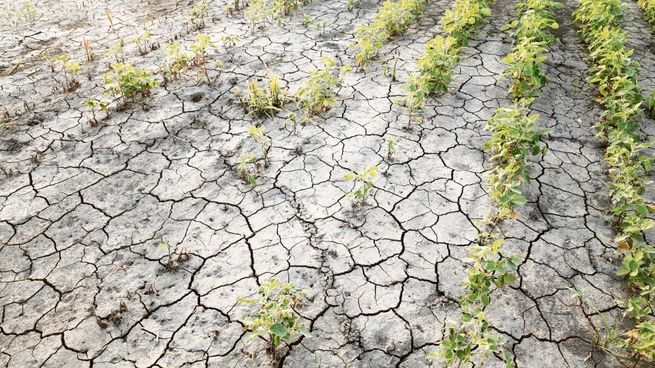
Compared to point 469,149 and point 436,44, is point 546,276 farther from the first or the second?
point 436,44

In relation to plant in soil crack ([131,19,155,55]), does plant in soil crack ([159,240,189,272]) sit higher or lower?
lower

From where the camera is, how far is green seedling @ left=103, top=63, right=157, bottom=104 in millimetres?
4328

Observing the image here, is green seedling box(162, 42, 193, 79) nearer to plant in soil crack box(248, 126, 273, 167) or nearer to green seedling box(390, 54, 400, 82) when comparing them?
plant in soil crack box(248, 126, 273, 167)

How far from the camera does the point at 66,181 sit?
351cm

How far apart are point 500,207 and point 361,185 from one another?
106 centimetres

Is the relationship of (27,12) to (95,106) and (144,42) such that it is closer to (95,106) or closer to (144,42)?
(144,42)

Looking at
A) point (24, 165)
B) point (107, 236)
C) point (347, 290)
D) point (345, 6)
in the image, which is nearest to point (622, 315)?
point (347, 290)

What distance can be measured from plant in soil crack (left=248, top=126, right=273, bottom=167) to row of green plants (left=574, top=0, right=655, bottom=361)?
8.78 feet

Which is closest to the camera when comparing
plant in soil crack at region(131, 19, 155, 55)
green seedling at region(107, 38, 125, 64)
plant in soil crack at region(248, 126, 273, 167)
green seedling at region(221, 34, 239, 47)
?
plant in soil crack at region(248, 126, 273, 167)

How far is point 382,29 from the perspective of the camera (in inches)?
231

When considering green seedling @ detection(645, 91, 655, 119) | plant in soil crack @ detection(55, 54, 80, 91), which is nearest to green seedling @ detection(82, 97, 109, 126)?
plant in soil crack @ detection(55, 54, 80, 91)

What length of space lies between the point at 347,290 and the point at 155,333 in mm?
1162

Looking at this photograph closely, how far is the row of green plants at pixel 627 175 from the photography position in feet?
7.88

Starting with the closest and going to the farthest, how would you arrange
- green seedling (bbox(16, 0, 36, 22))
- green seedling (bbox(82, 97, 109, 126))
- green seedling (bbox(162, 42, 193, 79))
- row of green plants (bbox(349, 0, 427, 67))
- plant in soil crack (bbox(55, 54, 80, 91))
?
green seedling (bbox(82, 97, 109, 126)) < plant in soil crack (bbox(55, 54, 80, 91)) < green seedling (bbox(162, 42, 193, 79)) < row of green plants (bbox(349, 0, 427, 67)) < green seedling (bbox(16, 0, 36, 22))
